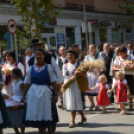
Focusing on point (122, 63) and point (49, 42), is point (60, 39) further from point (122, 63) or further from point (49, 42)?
point (122, 63)

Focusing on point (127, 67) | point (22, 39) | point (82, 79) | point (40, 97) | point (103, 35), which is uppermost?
point (103, 35)

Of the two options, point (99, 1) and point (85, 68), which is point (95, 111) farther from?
point (99, 1)

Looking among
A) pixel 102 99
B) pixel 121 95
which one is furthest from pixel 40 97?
pixel 121 95

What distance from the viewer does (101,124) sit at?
23.6 feet

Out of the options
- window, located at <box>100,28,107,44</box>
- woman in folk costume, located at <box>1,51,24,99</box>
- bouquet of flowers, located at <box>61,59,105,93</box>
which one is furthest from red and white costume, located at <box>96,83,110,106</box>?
window, located at <box>100,28,107,44</box>

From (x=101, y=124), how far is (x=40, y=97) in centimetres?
230

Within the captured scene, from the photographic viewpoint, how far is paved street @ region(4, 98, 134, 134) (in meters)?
6.57

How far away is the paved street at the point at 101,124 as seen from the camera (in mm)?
6566

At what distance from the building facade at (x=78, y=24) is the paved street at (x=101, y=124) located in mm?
10790

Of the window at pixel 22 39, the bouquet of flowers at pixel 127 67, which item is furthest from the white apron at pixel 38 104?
the window at pixel 22 39

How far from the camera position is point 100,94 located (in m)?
8.47

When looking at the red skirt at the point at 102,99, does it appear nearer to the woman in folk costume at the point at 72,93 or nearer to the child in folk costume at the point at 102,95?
the child in folk costume at the point at 102,95

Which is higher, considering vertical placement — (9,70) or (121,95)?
(9,70)

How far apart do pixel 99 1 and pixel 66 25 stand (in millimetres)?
5202
